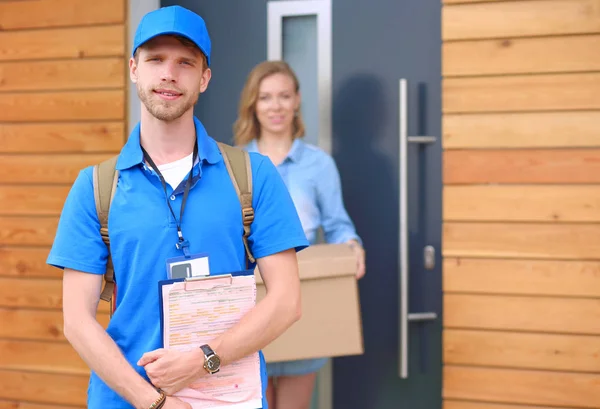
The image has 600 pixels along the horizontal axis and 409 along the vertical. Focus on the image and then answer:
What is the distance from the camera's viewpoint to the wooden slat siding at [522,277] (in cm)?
269

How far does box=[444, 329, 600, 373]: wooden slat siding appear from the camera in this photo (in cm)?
269

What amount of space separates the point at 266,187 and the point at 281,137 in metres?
1.24

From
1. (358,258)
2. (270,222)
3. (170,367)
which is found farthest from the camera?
(358,258)

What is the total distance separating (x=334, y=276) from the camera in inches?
95.8

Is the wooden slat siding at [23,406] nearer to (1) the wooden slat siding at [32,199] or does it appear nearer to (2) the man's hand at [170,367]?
(1) the wooden slat siding at [32,199]

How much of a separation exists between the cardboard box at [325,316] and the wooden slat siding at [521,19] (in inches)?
38.2

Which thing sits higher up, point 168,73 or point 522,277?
point 168,73

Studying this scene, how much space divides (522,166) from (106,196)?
171 cm

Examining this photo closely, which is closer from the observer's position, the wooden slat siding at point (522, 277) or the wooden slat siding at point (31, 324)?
the wooden slat siding at point (522, 277)

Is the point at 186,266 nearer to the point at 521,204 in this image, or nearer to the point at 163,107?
the point at 163,107

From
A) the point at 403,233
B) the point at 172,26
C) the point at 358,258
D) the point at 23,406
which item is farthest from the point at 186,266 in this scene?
the point at 23,406

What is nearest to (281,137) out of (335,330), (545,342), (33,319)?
(335,330)

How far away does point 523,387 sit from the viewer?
9.02 feet

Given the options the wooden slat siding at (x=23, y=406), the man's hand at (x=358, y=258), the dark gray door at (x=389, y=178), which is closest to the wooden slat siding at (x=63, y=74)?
the dark gray door at (x=389, y=178)
